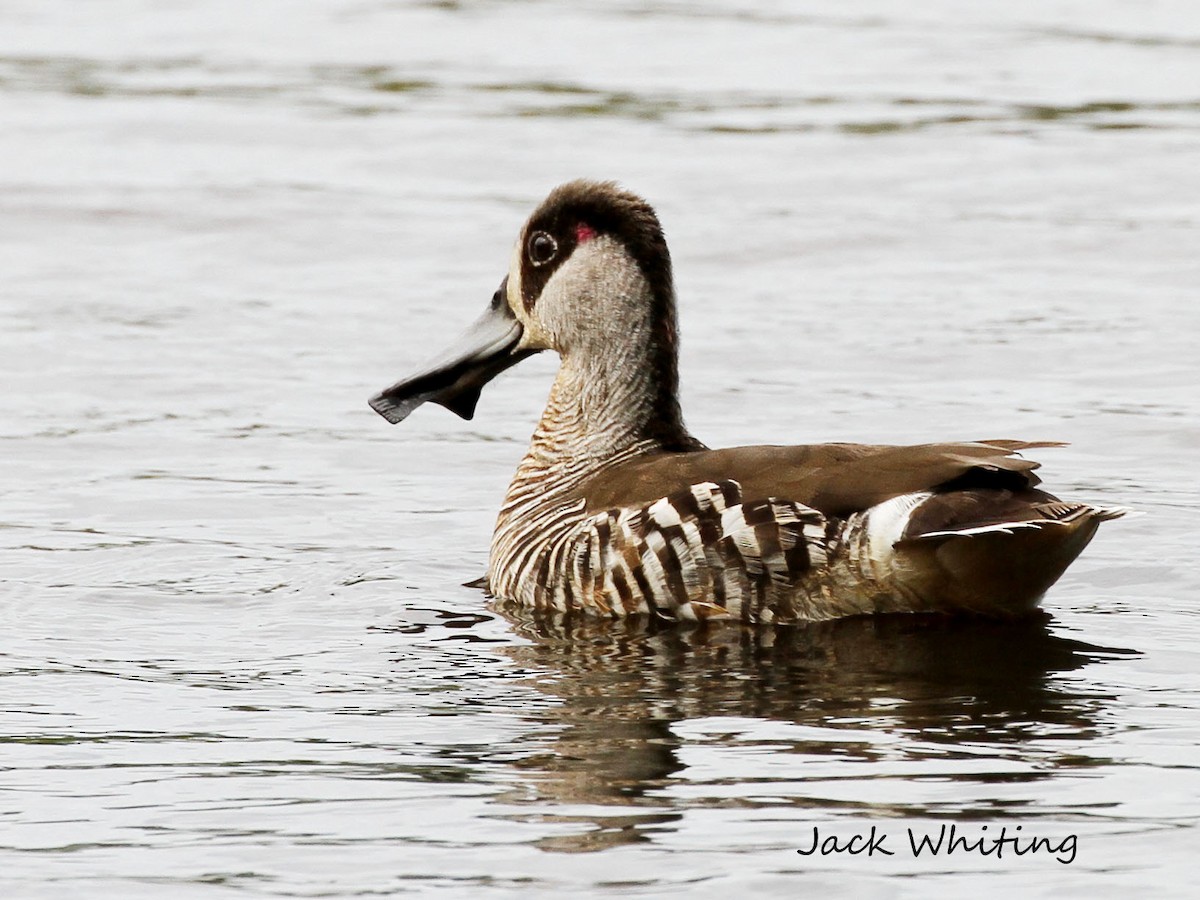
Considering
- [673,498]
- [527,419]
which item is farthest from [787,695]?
[527,419]

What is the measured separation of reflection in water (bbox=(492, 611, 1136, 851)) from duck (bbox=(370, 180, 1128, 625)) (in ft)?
0.46

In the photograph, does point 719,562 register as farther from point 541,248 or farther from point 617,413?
point 541,248

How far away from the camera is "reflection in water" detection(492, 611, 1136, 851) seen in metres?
6.76

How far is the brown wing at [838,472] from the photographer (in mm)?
8258

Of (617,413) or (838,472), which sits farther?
(617,413)

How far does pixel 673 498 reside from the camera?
8703 mm

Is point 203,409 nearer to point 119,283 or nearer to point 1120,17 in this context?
point 119,283

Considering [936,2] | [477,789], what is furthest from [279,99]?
[477,789]

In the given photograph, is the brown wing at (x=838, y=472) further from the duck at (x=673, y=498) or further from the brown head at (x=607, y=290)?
the brown head at (x=607, y=290)

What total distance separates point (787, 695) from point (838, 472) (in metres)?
1.05

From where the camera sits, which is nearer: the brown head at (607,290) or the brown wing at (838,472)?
the brown wing at (838,472)

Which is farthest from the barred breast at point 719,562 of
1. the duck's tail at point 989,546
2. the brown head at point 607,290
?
the brown head at point 607,290

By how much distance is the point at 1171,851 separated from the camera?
6082mm

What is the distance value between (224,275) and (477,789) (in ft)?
32.2
